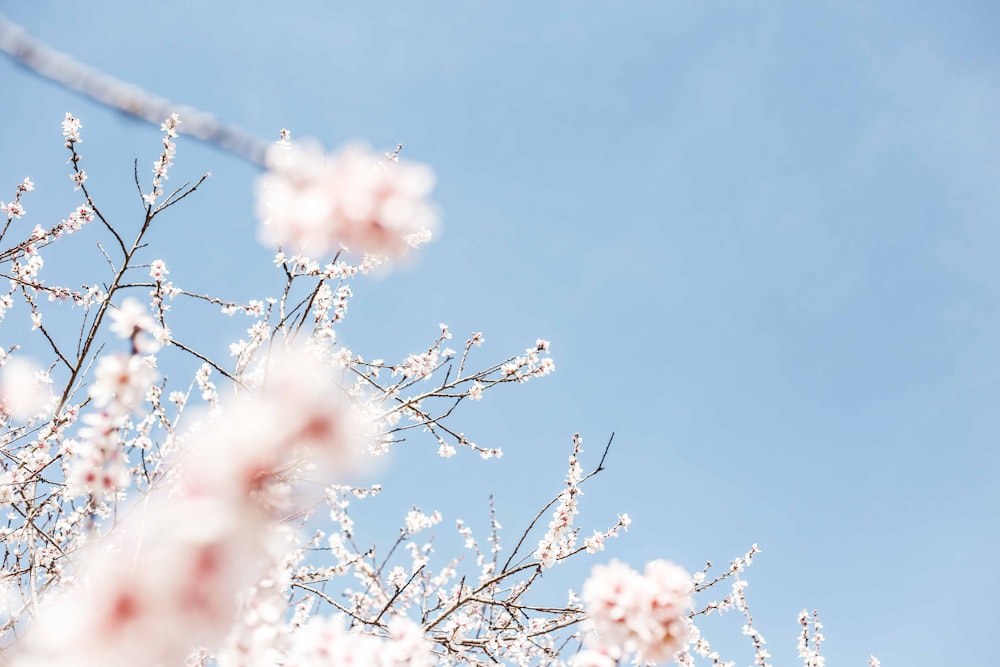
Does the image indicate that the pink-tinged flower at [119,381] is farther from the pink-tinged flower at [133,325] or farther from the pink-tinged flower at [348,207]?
the pink-tinged flower at [348,207]

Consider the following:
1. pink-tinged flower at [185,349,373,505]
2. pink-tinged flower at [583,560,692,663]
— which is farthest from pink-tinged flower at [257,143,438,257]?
pink-tinged flower at [583,560,692,663]

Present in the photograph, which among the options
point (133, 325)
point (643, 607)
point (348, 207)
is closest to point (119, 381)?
point (133, 325)

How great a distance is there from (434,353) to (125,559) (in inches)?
155

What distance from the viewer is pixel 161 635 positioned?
1267 mm

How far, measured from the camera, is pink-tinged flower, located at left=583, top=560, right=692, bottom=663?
2270mm

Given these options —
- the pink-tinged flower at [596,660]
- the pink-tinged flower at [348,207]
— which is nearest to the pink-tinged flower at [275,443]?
the pink-tinged flower at [348,207]

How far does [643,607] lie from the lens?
89.5 inches

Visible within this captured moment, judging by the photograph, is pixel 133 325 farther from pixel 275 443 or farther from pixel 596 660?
pixel 596 660

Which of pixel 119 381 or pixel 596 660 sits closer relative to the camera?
pixel 119 381

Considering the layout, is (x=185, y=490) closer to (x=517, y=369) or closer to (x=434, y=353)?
(x=517, y=369)

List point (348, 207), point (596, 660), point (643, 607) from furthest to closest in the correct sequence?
1. point (596, 660)
2. point (643, 607)
3. point (348, 207)

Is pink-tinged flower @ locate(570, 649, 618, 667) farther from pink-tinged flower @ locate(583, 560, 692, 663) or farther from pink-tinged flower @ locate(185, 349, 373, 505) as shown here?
pink-tinged flower @ locate(185, 349, 373, 505)

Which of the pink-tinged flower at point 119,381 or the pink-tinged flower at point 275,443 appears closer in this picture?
the pink-tinged flower at point 275,443

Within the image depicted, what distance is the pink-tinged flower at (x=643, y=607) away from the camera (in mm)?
2270
